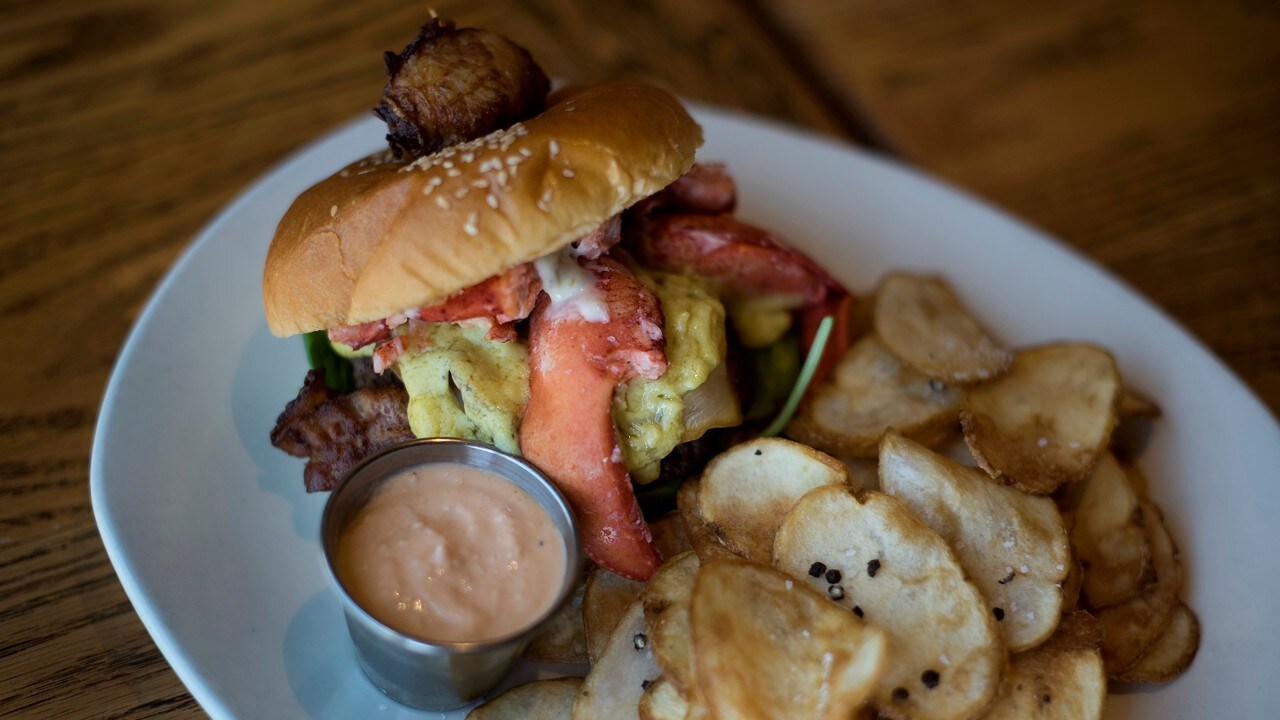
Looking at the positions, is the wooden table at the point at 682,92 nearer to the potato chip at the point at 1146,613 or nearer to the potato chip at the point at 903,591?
the potato chip at the point at 1146,613

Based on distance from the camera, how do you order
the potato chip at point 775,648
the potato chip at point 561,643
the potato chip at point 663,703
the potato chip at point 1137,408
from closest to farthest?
the potato chip at point 775,648 → the potato chip at point 663,703 → the potato chip at point 561,643 → the potato chip at point 1137,408

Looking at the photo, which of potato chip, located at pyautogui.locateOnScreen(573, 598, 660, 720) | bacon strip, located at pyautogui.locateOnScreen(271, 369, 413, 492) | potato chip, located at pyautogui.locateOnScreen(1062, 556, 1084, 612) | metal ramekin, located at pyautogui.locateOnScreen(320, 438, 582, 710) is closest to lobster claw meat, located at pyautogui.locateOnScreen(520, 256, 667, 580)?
metal ramekin, located at pyautogui.locateOnScreen(320, 438, 582, 710)

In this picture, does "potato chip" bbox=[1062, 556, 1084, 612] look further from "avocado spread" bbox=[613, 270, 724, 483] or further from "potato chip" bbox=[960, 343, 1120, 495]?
"avocado spread" bbox=[613, 270, 724, 483]

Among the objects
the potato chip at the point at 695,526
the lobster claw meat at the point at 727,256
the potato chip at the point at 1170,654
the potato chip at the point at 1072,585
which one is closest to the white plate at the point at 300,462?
the potato chip at the point at 1170,654

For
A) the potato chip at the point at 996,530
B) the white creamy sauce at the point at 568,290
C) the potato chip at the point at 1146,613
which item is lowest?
the potato chip at the point at 1146,613

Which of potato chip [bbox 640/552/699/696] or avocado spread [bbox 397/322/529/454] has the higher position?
avocado spread [bbox 397/322/529/454]

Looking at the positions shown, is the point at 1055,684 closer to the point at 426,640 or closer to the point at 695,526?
the point at 695,526
